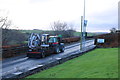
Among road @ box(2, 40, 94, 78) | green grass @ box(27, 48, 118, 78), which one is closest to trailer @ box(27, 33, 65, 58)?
road @ box(2, 40, 94, 78)

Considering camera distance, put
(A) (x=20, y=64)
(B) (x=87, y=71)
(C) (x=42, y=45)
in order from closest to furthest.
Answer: (B) (x=87, y=71) < (A) (x=20, y=64) < (C) (x=42, y=45)

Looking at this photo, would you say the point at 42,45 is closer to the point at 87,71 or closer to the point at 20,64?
the point at 20,64

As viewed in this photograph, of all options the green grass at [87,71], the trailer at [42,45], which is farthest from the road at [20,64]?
the green grass at [87,71]

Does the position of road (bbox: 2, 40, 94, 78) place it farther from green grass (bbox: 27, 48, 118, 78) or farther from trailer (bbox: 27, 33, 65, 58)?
green grass (bbox: 27, 48, 118, 78)

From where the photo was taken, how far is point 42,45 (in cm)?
2366

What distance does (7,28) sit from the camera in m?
38.0

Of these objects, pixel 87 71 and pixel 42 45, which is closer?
pixel 87 71

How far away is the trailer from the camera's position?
71.4 ft

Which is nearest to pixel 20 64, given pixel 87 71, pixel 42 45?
pixel 42 45

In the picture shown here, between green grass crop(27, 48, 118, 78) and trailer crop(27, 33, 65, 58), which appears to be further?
trailer crop(27, 33, 65, 58)

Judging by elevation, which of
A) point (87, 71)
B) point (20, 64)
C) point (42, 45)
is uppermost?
point (42, 45)

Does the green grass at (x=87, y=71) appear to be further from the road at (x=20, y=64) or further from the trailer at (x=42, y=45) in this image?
the trailer at (x=42, y=45)

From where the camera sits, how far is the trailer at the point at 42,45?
21.8 m

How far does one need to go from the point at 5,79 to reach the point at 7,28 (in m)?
28.9
